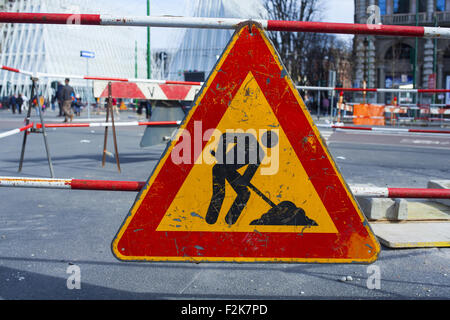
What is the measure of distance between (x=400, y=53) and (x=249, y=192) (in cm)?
3969

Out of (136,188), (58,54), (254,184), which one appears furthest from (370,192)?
(58,54)

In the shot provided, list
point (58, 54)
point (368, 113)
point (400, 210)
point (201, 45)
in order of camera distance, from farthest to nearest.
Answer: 1. point (58, 54)
2. point (368, 113)
3. point (201, 45)
4. point (400, 210)

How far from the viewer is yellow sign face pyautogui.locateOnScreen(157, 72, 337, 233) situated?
2.15 metres

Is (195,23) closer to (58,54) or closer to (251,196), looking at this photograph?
(251,196)

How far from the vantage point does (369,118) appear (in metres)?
21.4

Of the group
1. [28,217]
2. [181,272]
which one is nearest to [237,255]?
[181,272]

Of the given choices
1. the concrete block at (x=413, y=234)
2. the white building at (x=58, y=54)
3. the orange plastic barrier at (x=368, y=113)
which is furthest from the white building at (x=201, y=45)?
the white building at (x=58, y=54)

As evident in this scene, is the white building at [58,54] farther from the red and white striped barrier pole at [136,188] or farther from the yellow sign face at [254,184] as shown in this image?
the yellow sign face at [254,184]

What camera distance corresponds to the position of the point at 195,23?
7.72ft

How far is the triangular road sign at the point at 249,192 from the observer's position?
2148 mm

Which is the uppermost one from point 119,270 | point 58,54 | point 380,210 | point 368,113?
point 58,54

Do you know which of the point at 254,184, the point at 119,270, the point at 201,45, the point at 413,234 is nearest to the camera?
the point at 254,184

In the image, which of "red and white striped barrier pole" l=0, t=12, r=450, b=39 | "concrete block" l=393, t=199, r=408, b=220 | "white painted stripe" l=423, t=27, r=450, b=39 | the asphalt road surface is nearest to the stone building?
"concrete block" l=393, t=199, r=408, b=220
